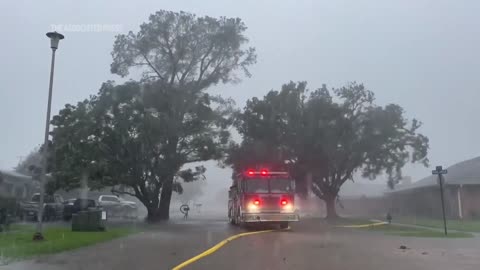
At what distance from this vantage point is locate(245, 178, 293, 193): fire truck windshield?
25.3m

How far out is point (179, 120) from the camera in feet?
124

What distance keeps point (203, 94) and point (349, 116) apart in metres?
11.4

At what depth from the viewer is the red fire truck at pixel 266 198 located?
24812mm

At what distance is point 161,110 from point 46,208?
10081 mm

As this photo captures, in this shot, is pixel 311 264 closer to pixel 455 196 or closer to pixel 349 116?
pixel 349 116

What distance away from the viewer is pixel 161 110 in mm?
37438

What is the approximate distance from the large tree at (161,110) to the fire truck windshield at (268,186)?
12478 millimetres

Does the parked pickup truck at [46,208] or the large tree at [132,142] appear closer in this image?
the parked pickup truck at [46,208]

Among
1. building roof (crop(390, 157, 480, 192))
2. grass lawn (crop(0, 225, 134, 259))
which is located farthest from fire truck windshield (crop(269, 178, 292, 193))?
building roof (crop(390, 157, 480, 192))

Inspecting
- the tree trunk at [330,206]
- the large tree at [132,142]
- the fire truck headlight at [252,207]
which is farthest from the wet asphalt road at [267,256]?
the tree trunk at [330,206]

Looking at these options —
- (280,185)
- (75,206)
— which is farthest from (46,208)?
(280,185)

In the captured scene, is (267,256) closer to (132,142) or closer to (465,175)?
(132,142)

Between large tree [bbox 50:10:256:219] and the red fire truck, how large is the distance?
12396 mm

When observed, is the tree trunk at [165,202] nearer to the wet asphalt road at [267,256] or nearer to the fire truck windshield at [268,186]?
the fire truck windshield at [268,186]
